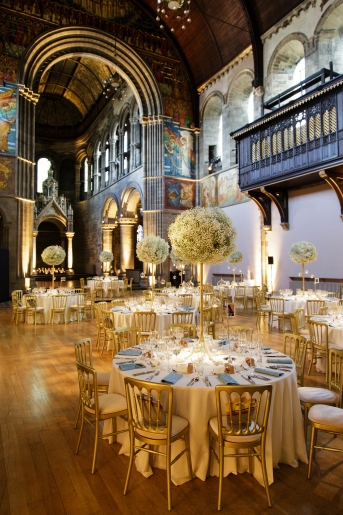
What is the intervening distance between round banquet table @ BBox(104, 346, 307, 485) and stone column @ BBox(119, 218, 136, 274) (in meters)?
20.6

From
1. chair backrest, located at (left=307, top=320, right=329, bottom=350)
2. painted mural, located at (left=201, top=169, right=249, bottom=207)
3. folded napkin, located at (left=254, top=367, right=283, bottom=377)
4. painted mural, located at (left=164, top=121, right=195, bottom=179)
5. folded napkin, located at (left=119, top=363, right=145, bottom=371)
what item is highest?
painted mural, located at (left=164, top=121, right=195, bottom=179)

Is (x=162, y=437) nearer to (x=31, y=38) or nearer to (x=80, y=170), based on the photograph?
(x=31, y=38)

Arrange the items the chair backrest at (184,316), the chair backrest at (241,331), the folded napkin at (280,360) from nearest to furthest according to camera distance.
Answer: the folded napkin at (280,360), the chair backrest at (241,331), the chair backrest at (184,316)

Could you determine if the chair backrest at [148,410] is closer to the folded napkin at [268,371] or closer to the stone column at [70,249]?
the folded napkin at [268,371]

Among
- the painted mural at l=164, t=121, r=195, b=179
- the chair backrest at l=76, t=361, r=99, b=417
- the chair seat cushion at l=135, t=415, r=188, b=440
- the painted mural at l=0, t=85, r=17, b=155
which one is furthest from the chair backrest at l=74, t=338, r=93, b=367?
the painted mural at l=164, t=121, r=195, b=179

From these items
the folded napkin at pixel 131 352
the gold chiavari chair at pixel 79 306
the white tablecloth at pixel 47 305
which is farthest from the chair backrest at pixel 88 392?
the white tablecloth at pixel 47 305

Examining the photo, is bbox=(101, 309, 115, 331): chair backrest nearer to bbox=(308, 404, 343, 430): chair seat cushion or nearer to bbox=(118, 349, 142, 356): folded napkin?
bbox=(118, 349, 142, 356): folded napkin

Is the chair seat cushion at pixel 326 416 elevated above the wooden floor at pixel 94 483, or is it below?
above

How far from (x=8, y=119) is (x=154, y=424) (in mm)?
16660

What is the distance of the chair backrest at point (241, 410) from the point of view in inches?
104

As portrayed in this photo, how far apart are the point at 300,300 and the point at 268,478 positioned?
680 centimetres

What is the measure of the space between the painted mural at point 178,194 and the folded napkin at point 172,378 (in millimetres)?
16497

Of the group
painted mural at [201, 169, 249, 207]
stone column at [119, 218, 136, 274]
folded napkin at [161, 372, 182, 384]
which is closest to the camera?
folded napkin at [161, 372, 182, 384]

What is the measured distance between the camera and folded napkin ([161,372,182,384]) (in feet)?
10.2
